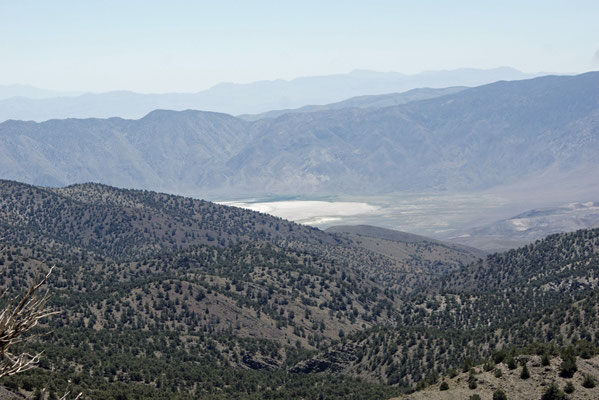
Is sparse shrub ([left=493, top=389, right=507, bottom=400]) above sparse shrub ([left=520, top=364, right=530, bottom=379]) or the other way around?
the other way around

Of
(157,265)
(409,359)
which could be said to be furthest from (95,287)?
(409,359)

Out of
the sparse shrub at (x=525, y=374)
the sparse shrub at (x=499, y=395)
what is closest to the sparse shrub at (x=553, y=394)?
the sparse shrub at (x=499, y=395)

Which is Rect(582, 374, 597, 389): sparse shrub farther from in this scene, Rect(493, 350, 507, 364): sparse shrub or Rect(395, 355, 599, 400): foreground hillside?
Rect(493, 350, 507, 364): sparse shrub

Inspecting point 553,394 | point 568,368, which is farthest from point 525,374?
point 553,394

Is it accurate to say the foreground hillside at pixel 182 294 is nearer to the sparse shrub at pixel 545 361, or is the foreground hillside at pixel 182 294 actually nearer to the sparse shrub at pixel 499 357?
the sparse shrub at pixel 499 357

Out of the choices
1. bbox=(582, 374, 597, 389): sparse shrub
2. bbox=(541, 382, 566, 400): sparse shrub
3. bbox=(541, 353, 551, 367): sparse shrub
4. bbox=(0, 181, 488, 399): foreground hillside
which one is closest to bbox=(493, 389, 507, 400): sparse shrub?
bbox=(541, 382, 566, 400): sparse shrub

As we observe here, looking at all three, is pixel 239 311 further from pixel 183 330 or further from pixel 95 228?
pixel 95 228

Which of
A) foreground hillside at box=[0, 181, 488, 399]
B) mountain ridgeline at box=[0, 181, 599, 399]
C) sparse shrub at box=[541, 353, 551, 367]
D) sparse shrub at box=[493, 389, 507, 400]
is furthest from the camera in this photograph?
foreground hillside at box=[0, 181, 488, 399]

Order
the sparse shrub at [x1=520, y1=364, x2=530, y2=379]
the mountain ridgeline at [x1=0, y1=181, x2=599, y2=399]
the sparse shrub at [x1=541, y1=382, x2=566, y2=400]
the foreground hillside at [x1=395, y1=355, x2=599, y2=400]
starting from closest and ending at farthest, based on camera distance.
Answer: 1. the sparse shrub at [x1=541, y1=382, x2=566, y2=400]
2. the foreground hillside at [x1=395, y1=355, x2=599, y2=400]
3. the sparse shrub at [x1=520, y1=364, x2=530, y2=379]
4. the mountain ridgeline at [x1=0, y1=181, x2=599, y2=399]
